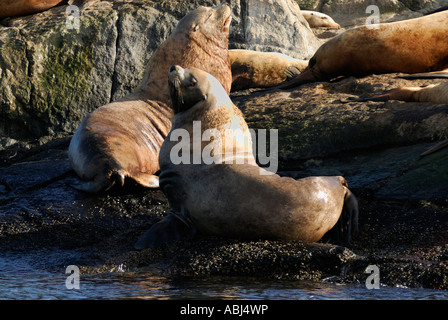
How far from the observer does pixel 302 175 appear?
6203 millimetres

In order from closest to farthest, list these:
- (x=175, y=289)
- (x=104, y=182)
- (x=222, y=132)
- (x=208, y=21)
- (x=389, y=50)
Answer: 1. (x=175, y=289)
2. (x=222, y=132)
3. (x=104, y=182)
4. (x=208, y=21)
5. (x=389, y=50)

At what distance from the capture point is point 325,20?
587 inches

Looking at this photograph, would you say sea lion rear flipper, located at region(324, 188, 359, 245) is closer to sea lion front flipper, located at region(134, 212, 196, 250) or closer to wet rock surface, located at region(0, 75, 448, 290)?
wet rock surface, located at region(0, 75, 448, 290)

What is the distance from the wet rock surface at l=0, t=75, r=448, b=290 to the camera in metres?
4.54

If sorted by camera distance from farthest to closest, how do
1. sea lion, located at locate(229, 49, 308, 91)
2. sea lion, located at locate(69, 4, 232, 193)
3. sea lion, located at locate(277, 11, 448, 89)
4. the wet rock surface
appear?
1. sea lion, located at locate(229, 49, 308, 91)
2. sea lion, located at locate(277, 11, 448, 89)
3. sea lion, located at locate(69, 4, 232, 193)
4. the wet rock surface

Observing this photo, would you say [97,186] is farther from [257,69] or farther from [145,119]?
[257,69]

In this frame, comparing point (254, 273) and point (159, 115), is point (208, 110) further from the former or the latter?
point (159, 115)

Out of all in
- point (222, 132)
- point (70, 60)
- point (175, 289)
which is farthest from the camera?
point (70, 60)

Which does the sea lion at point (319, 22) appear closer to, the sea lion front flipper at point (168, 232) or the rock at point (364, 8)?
the rock at point (364, 8)

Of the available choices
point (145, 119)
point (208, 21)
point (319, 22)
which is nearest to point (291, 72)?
point (208, 21)

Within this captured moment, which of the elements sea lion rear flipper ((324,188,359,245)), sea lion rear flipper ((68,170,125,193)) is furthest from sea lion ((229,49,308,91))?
sea lion rear flipper ((324,188,359,245))

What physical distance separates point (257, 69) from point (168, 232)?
4.94 m

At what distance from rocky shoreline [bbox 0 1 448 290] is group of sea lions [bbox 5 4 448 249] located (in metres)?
0.18
